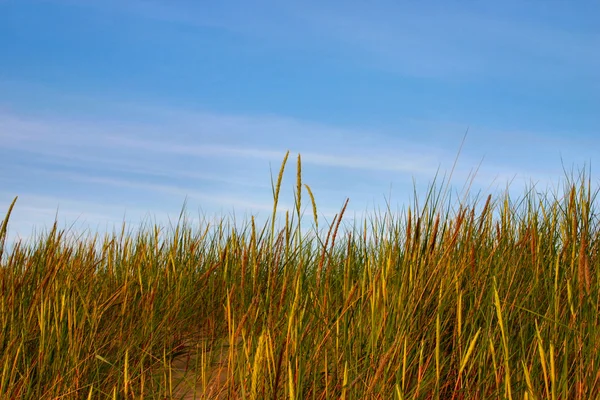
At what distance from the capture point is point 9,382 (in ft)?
8.04

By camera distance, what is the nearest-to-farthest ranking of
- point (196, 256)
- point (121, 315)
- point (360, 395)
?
point (360, 395) < point (121, 315) < point (196, 256)

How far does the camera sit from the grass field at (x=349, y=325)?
184 centimetres

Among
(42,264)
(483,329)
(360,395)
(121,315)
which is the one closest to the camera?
(360,395)

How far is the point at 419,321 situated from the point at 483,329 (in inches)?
9.4

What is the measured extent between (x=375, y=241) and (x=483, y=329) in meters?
0.95

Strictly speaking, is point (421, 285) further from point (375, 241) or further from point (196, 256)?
point (196, 256)

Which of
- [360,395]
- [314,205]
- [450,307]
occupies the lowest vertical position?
[360,395]

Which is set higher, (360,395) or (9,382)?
(360,395)

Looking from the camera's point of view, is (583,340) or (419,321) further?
(419,321)

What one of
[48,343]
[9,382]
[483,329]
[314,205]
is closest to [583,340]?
[483,329]

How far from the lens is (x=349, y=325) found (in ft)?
7.12

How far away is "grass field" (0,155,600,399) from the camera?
1.84 metres

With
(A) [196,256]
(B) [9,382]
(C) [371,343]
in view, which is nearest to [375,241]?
(C) [371,343]

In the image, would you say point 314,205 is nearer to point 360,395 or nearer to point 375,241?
point 360,395
